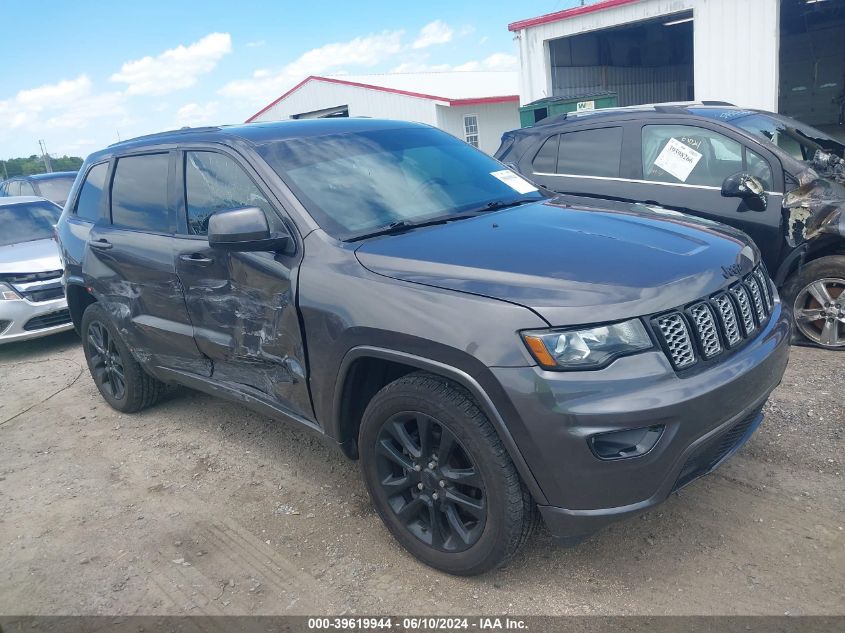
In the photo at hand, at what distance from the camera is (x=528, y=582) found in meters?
2.82

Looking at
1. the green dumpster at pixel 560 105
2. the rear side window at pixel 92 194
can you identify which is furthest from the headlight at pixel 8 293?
the green dumpster at pixel 560 105

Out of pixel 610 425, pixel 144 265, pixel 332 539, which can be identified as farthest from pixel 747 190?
pixel 144 265

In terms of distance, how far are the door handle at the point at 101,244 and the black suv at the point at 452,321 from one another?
1.23ft

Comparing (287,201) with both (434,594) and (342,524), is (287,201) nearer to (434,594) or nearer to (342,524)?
(342,524)

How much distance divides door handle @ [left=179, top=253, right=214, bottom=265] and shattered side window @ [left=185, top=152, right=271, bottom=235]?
136mm

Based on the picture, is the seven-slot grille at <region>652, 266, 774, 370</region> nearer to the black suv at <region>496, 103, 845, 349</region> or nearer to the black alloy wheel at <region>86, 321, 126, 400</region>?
the black suv at <region>496, 103, 845, 349</region>

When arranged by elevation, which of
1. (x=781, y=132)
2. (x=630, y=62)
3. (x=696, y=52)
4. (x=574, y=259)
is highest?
(x=630, y=62)

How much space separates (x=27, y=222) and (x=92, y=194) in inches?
174

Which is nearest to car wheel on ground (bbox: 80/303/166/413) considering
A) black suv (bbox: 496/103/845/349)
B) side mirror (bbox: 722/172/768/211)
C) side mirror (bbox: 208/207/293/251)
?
side mirror (bbox: 208/207/293/251)

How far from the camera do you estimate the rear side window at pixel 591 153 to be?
224 inches

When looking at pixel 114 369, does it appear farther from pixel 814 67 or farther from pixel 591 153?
pixel 814 67

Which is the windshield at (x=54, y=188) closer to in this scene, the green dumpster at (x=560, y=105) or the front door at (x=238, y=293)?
the green dumpster at (x=560, y=105)

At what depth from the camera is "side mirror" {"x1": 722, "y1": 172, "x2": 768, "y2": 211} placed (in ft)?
15.9

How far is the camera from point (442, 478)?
274 centimetres
